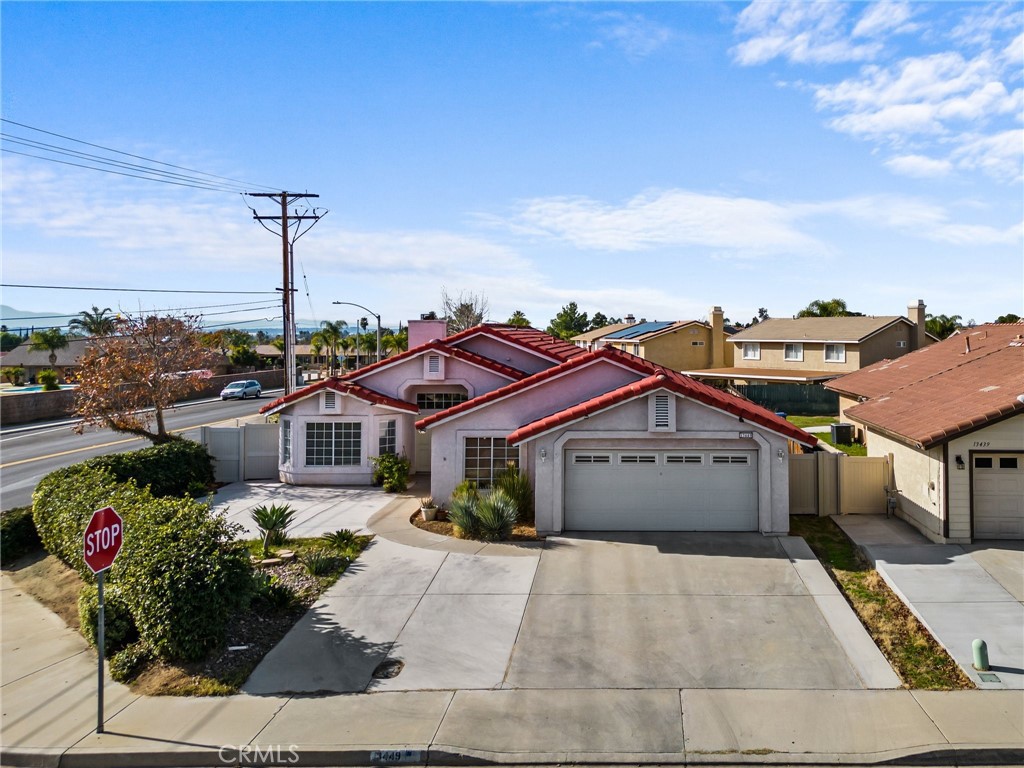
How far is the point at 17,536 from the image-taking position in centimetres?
1622

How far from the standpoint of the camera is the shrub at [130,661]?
999 cm

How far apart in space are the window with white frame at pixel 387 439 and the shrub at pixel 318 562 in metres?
7.57

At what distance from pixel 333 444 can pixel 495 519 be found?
27.1 feet

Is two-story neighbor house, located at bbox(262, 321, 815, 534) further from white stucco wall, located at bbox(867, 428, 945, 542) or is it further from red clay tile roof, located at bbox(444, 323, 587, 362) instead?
red clay tile roof, located at bbox(444, 323, 587, 362)

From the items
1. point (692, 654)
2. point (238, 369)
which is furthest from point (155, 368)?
point (238, 369)

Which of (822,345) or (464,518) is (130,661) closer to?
(464,518)

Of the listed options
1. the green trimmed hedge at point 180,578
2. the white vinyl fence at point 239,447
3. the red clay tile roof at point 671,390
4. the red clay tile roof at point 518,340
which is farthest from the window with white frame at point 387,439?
the green trimmed hedge at point 180,578

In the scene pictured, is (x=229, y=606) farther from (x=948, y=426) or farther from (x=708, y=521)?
(x=948, y=426)

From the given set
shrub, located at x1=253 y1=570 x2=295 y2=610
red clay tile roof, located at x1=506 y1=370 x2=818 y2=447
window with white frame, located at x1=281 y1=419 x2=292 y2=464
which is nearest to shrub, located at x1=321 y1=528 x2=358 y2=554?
shrub, located at x1=253 y1=570 x2=295 y2=610

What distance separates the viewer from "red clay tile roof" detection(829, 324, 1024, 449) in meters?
14.6

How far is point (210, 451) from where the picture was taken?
23359 millimetres

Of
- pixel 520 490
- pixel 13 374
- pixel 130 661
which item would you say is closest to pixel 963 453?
pixel 520 490

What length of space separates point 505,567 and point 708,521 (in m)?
5.16

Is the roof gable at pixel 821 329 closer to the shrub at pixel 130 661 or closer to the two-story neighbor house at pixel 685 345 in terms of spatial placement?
the two-story neighbor house at pixel 685 345
